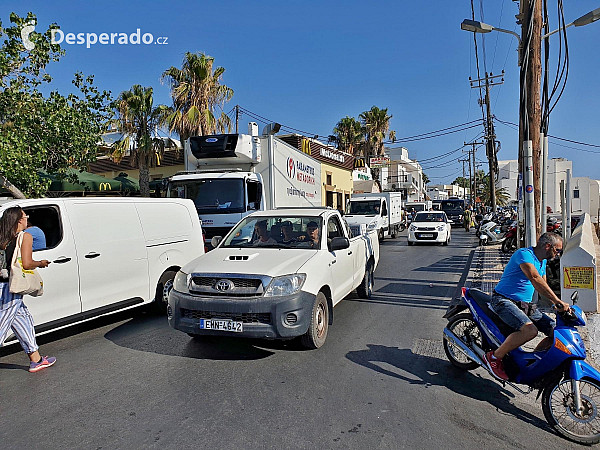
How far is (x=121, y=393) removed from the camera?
14.0 feet

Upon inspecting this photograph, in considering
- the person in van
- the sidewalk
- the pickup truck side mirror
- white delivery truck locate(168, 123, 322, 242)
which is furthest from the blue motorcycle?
white delivery truck locate(168, 123, 322, 242)

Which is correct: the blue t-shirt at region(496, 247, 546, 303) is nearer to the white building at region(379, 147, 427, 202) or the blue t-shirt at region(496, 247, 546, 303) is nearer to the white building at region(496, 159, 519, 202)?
the white building at region(379, 147, 427, 202)

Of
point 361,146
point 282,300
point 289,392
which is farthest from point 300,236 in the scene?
point 361,146

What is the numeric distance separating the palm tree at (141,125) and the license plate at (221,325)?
15.4 meters

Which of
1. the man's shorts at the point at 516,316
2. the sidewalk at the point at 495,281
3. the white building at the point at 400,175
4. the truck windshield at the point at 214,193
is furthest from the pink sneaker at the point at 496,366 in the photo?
the white building at the point at 400,175

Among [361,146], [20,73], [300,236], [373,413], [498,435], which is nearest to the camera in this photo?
[498,435]

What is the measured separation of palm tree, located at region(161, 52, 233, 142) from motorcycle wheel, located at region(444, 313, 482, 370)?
17313 mm

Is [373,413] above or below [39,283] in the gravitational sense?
below

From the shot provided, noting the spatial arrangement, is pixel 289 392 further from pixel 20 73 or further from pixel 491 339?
pixel 20 73

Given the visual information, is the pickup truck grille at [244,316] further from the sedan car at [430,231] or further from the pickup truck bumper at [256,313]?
the sedan car at [430,231]

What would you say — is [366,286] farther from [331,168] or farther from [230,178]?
[331,168]

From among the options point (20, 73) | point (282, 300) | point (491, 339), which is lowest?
point (491, 339)

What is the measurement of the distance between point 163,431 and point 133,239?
12.5 ft

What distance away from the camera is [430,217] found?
2112 cm
